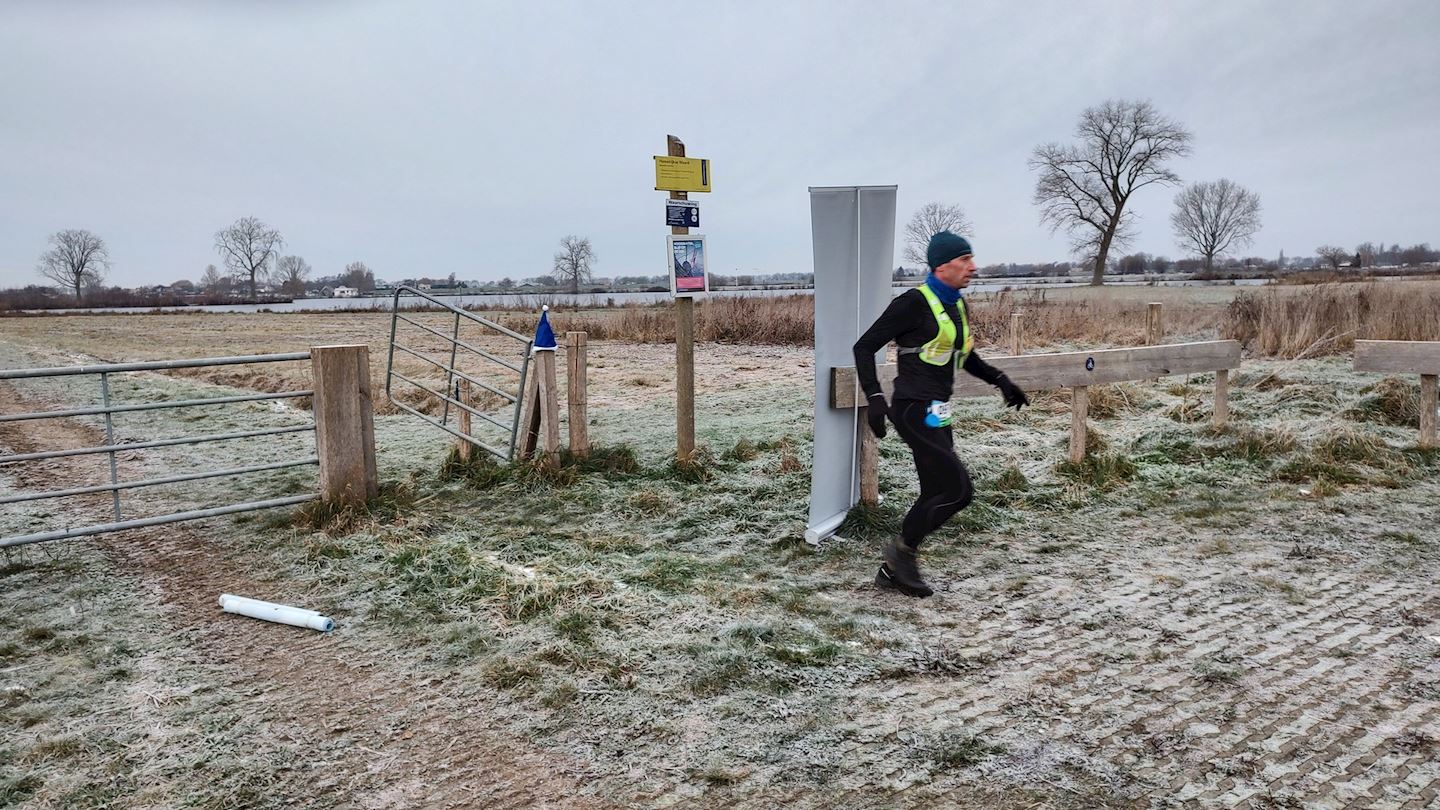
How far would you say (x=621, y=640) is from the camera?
14.5 ft

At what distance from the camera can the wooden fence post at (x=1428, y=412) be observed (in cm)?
808

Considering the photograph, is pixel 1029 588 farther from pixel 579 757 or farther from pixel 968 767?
pixel 579 757

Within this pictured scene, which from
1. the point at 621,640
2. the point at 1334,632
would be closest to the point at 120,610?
the point at 621,640

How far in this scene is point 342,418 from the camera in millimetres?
6477

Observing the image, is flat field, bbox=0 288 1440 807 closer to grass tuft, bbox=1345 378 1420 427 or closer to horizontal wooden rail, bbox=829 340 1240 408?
horizontal wooden rail, bbox=829 340 1240 408

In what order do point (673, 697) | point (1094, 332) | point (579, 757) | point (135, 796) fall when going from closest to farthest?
1. point (135, 796)
2. point (579, 757)
3. point (673, 697)
4. point (1094, 332)

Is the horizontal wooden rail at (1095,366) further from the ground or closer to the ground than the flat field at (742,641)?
further from the ground

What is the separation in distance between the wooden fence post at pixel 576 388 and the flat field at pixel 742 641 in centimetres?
22

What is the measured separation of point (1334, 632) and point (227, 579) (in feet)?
19.4

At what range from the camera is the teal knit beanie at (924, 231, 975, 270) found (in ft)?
15.7

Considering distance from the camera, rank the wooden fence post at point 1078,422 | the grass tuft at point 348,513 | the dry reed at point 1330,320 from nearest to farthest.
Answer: the grass tuft at point 348,513 → the wooden fence post at point 1078,422 → the dry reed at point 1330,320

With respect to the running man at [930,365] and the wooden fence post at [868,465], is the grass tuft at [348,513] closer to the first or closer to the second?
the wooden fence post at [868,465]

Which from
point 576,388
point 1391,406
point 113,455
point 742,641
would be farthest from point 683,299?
point 1391,406

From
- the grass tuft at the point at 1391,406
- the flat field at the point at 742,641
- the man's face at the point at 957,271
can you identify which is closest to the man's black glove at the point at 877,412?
the man's face at the point at 957,271
